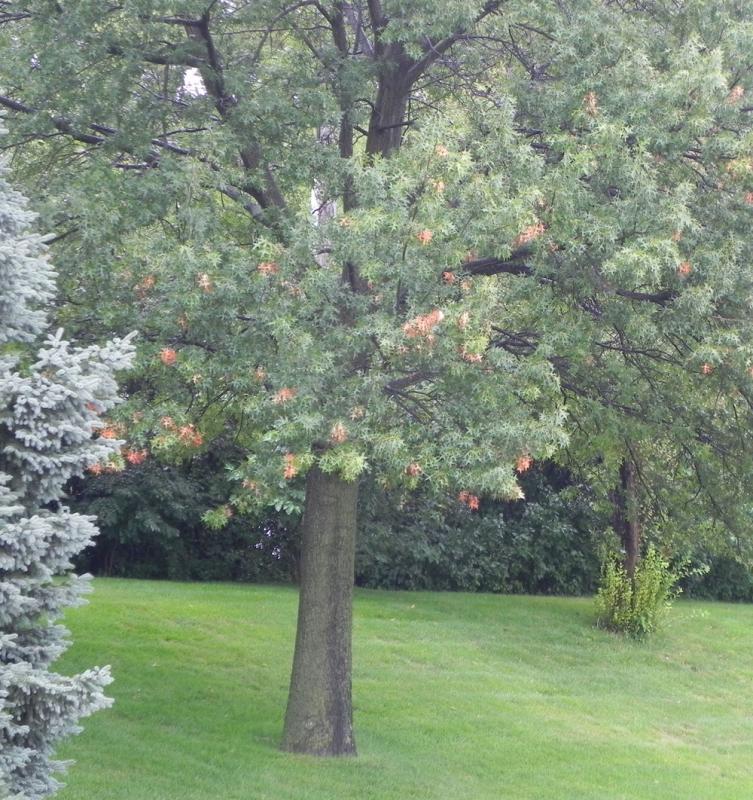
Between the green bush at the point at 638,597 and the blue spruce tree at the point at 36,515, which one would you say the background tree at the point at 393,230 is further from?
the green bush at the point at 638,597

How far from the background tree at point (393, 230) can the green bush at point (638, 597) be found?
6021 millimetres

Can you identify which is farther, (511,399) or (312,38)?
(312,38)

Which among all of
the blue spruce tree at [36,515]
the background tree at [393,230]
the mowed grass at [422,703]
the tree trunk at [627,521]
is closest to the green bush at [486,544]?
the mowed grass at [422,703]

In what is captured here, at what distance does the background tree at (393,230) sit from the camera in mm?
7801

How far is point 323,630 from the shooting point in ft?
32.3

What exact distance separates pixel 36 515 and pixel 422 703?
25.9 ft

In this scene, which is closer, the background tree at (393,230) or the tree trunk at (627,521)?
the background tree at (393,230)

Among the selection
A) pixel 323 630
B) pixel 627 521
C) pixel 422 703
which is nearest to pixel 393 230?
pixel 323 630

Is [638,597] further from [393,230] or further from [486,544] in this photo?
[393,230]

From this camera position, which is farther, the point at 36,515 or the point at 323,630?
the point at 323,630

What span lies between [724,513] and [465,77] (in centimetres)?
495

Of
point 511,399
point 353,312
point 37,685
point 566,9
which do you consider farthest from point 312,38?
point 37,685

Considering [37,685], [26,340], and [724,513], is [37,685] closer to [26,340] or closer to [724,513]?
[26,340]

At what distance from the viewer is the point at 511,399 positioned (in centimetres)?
803
